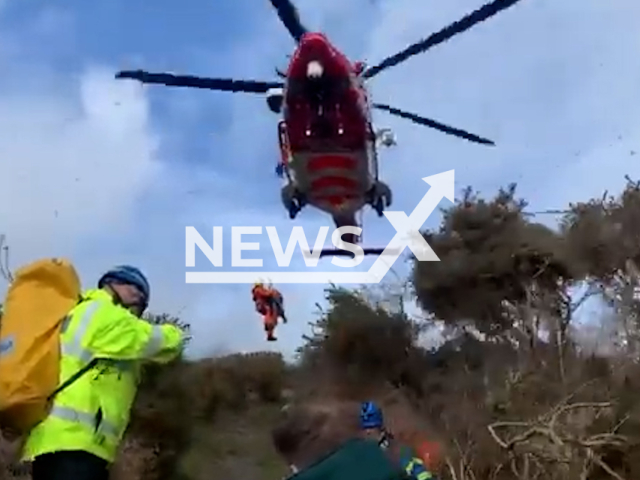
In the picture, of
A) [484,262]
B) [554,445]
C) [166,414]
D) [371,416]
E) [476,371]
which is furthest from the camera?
[484,262]

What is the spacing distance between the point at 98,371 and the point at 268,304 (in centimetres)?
1831

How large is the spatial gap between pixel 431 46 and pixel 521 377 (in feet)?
19.6

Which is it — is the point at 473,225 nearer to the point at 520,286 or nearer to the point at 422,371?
the point at 520,286

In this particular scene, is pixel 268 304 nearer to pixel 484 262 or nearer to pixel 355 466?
pixel 484 262

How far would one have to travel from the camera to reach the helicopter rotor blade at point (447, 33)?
14.7 metres

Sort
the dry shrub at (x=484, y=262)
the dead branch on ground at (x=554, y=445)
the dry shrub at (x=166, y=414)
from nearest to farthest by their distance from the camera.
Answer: the dead branch on ground at (x=554, y=445) < the dry shrub at (x=166, y=414) < the dry shrub at (x=484, y=262)

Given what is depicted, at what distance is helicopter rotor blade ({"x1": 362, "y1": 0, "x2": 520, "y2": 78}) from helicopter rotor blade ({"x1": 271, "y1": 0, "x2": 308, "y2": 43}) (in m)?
1.58

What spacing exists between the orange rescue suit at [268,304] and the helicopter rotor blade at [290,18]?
8433 mm

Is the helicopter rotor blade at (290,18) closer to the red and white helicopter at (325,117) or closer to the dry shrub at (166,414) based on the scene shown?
the red and white helicopter at (325,117)


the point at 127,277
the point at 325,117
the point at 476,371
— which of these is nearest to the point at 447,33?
the point at 325,117

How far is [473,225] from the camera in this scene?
2116 centimetres

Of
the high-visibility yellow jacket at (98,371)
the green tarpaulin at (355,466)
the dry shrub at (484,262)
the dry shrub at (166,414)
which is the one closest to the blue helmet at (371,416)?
the high-visibility yellow jacket at (98,371)

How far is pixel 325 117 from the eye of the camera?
50.7ft

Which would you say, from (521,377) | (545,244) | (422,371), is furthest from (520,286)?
(521,377)
